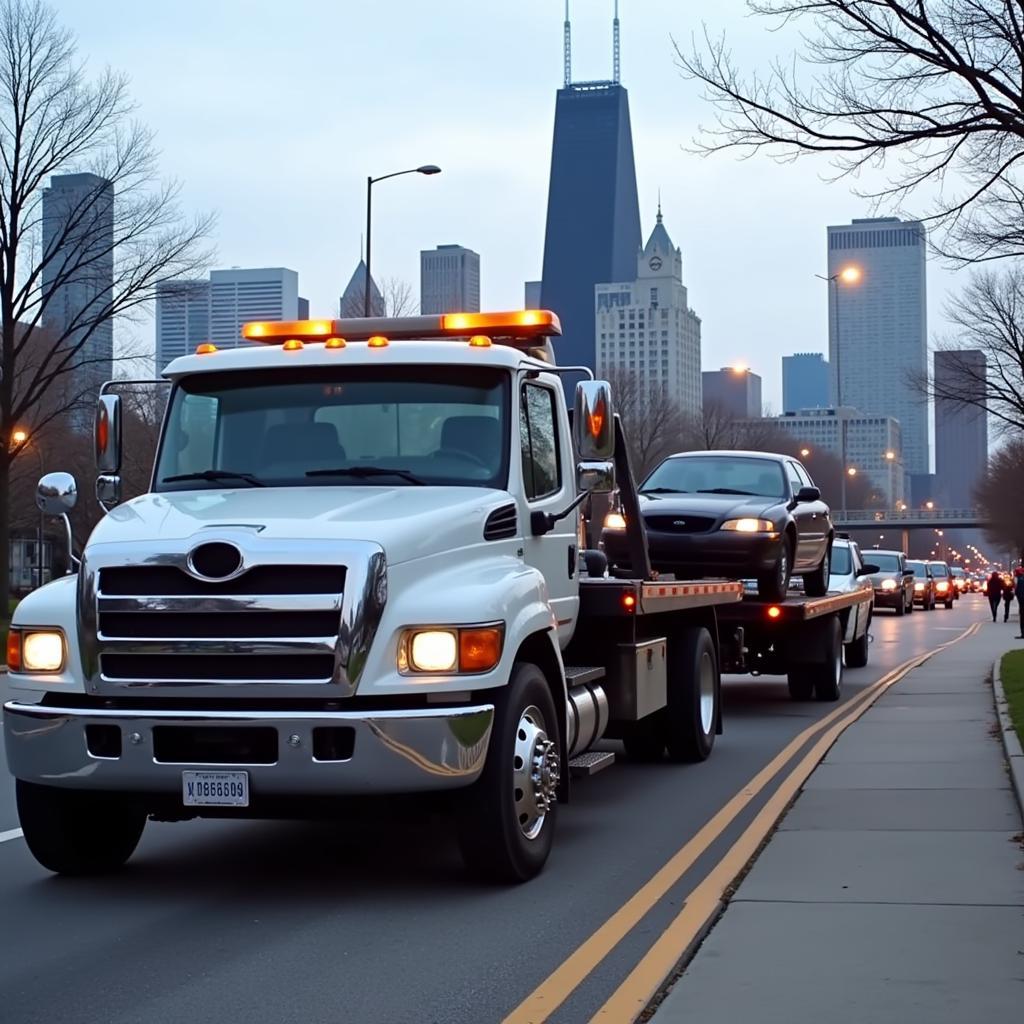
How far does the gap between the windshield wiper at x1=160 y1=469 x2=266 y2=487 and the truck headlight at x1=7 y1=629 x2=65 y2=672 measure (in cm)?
133

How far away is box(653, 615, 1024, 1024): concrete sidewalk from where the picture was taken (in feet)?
18.2

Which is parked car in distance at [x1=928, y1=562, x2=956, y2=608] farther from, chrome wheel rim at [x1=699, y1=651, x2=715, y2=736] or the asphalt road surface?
the asphalt road surface

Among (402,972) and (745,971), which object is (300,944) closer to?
(402,972)

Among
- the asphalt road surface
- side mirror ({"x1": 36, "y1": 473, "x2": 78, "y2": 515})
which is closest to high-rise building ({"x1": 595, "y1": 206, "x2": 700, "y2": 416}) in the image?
the asphalt road surface

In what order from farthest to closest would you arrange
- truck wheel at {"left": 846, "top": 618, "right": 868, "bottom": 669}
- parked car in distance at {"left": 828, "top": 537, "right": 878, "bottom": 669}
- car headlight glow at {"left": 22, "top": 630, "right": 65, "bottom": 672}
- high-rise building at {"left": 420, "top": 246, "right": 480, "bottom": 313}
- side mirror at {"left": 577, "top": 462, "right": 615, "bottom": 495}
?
high-rise building at {"left": 420, "top": 246, "right": 480, "bottom": 313}
truck wheel at {"left": 846, "top": 618, "right": 868, "bottom": 669}
parked car in distance at {"left": 828, "top": 537, "right": 878, "bottom": 669}
side mirror at {"left": 577, "top": 462, "right": 615, "bottom": 495}
car headlight glow at {"left": 22, "top": 630, "right": 65, "bottom": 672}

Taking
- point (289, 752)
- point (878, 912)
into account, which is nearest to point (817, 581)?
point (878, 912)

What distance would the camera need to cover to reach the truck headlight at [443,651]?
7.11 m

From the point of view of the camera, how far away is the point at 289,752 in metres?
6.92

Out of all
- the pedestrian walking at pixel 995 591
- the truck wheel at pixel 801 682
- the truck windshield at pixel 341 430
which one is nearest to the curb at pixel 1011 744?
the truck wheel at pixel 801 682

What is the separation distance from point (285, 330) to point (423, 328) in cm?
80

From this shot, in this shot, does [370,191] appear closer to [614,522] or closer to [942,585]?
[614,522]

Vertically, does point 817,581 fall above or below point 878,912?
above

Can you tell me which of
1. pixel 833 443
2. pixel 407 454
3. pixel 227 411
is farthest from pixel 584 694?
pixel 833 443

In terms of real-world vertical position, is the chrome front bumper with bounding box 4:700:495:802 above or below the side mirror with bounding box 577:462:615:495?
below
